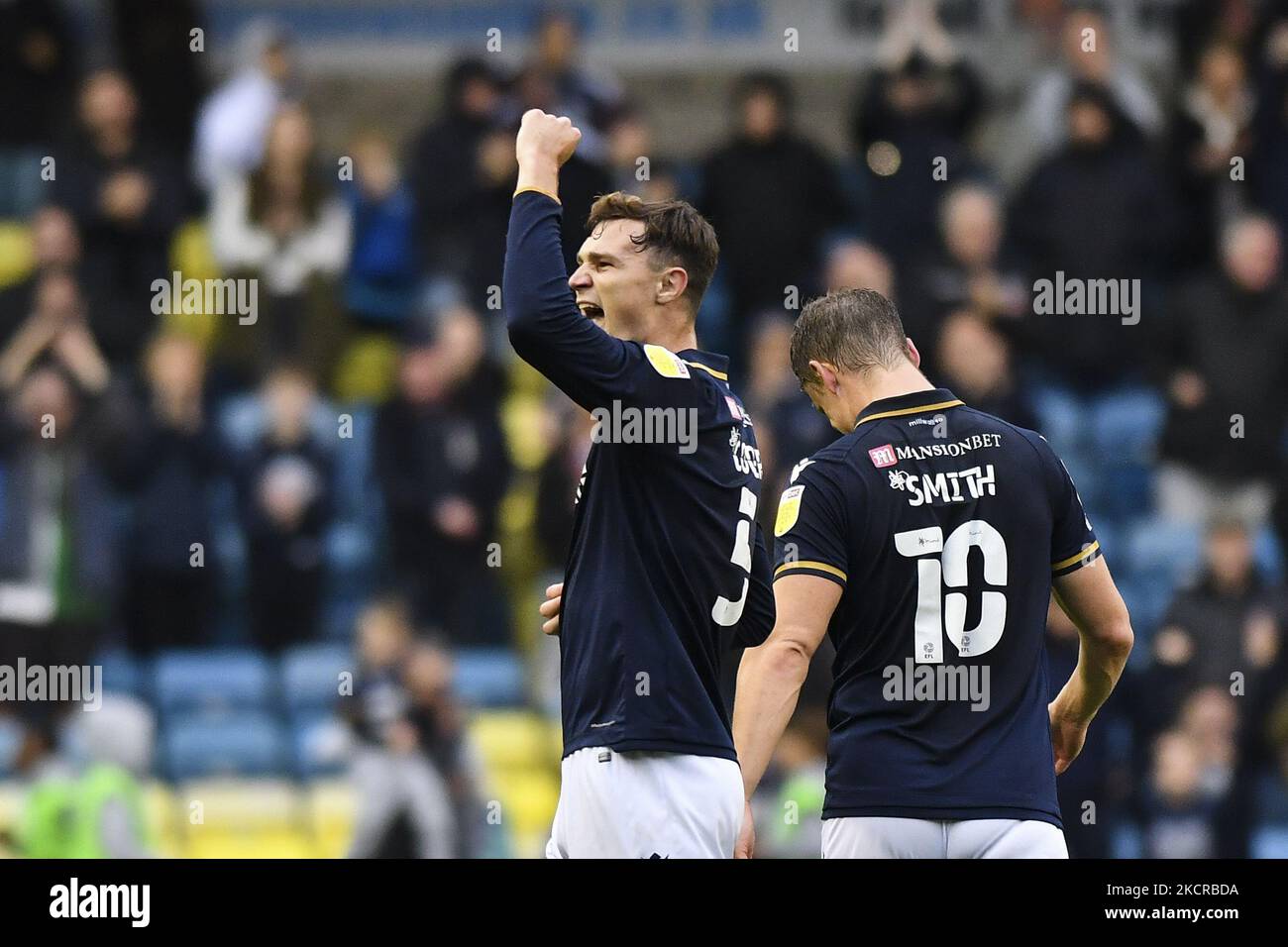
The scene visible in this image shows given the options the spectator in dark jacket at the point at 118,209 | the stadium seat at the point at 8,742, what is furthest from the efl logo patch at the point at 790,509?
the spectator in dark jacket at the point at 118,209

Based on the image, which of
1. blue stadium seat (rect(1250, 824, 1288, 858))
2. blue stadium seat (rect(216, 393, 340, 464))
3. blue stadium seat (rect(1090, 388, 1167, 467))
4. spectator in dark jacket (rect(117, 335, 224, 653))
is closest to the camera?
blue stadium seat (rect(1250, 824, 1288, 858))

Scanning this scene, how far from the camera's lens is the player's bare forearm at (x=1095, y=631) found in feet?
15.9

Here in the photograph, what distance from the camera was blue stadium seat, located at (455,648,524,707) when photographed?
10023mm

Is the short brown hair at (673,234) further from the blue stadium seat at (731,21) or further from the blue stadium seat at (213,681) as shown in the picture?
the blue stadium seat at (731,21)

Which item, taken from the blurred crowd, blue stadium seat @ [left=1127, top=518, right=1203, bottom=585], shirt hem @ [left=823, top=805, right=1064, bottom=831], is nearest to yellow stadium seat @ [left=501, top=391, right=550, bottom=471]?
the blurred crowd

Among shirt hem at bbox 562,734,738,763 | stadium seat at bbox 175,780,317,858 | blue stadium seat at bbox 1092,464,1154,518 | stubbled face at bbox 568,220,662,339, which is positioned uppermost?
stubbled face at bbox 568,220,662,339

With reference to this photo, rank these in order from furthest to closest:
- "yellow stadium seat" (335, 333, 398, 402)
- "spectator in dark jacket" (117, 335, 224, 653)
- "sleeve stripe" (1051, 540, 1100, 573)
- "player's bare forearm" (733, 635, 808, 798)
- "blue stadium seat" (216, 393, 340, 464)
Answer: "yellow stadium seat" (335, 333, 398, 402) → "blue stadium seat" (216, 393, 340, 464) → "spectator in dark jacket" (117, 335, 224, 653) → "sleeve stripe" (1051, 540, 1100, 573) → "player's bare forearm" (733, 635, 808, 798)

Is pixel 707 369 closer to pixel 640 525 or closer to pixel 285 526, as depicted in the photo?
pixel 640 525

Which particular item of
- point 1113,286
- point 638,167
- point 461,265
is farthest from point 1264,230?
point 461,265

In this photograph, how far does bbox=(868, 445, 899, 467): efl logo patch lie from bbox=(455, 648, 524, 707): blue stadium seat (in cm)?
554

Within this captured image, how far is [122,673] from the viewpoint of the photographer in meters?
10.1

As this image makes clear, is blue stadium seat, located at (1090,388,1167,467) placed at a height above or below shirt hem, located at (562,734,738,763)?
above

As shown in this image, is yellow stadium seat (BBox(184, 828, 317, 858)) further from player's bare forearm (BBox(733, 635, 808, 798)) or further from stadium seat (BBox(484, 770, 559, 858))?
player's bare forearm (BBox(733, 635, 808, 798))

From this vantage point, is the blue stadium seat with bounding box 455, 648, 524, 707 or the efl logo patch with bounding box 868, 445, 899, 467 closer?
the efl logo patch with bounding box 868, 445, 899, 467
